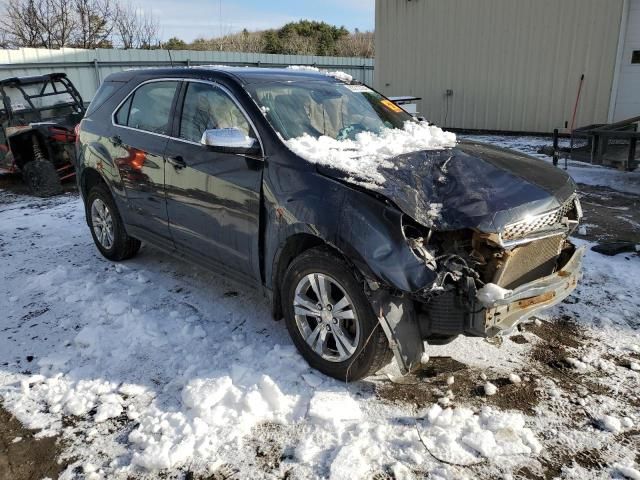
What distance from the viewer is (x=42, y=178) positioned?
8875 millimetres

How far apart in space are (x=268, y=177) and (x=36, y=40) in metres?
25.5

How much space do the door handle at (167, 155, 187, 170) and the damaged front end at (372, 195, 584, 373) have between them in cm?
200

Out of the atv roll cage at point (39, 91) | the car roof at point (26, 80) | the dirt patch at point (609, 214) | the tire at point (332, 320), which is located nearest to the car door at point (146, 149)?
the tire at point (332, 320)

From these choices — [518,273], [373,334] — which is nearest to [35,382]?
[373,334]

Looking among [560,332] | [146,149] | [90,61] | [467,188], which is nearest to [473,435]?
[467,188]

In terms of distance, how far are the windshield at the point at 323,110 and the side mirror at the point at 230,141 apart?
21 centimetres

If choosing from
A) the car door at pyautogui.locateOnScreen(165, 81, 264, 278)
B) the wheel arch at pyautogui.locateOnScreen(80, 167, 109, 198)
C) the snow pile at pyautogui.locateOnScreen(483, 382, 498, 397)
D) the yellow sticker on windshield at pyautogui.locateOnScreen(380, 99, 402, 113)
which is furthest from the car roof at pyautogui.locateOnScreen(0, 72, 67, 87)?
the snow pile at pyautogui.locateOnScreen(483, 382, 498, 397)

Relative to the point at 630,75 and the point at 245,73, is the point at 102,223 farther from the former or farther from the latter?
the point at 630,75

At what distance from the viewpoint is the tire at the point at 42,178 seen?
8.87 metres

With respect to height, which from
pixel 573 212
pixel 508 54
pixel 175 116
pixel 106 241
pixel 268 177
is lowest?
pixel 106 241

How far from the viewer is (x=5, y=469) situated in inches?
106

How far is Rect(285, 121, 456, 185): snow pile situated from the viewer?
3166 mm

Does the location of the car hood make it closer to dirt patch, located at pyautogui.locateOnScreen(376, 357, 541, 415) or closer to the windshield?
the windshield

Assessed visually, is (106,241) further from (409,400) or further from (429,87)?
(429,87)
